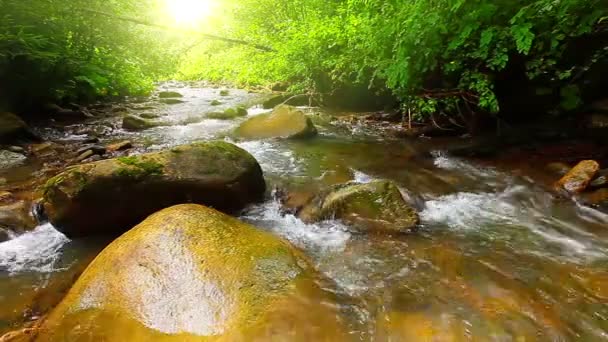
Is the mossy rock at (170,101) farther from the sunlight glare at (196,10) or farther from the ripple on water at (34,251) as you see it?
the sunlight glare at (196,10)

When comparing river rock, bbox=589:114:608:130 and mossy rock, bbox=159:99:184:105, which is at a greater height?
mossy rock, bbox=159:99:184:105

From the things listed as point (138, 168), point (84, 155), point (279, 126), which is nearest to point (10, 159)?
point (84, 155)

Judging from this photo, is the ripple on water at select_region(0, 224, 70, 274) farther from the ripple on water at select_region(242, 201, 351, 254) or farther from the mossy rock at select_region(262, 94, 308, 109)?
the mossy rock at select_region(262, 94, 308, 109)

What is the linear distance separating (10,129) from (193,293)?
667cm

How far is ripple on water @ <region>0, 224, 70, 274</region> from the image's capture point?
11.9 feet

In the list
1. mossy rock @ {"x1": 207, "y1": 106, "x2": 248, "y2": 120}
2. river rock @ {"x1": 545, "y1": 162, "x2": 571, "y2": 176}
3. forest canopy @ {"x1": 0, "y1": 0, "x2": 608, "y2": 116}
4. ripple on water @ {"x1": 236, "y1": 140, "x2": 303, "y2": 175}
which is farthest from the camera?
mossy rock @ {"x1": 207, "y1": 106, "x2": 248, "y2": 120}

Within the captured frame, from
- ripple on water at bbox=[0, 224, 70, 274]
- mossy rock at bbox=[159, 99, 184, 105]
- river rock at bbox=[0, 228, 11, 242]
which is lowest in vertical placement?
ripple on water at bbox=[0, 224, 70, 274]

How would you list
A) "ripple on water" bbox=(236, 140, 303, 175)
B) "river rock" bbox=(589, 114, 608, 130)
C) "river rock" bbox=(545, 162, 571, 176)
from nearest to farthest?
"river rock" bbox=(545, 162, 571, 176) < "ripple on water" bbox=(236, 140, 303, 175) < "river rock" bbox=(589, 114, 608, 130)

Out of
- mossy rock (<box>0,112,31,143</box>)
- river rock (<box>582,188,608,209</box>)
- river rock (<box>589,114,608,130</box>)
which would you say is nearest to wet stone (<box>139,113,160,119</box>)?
mossy rock (<box>0,112,31,143</box>)

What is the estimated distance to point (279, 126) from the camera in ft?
27.7

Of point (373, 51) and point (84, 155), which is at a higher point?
point (373, 51)

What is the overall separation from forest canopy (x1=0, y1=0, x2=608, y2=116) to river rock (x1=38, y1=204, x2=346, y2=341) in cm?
376

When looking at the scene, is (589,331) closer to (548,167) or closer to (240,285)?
(240,285)

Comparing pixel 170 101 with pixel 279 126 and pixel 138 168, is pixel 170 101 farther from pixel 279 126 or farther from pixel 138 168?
pixel 138 168
